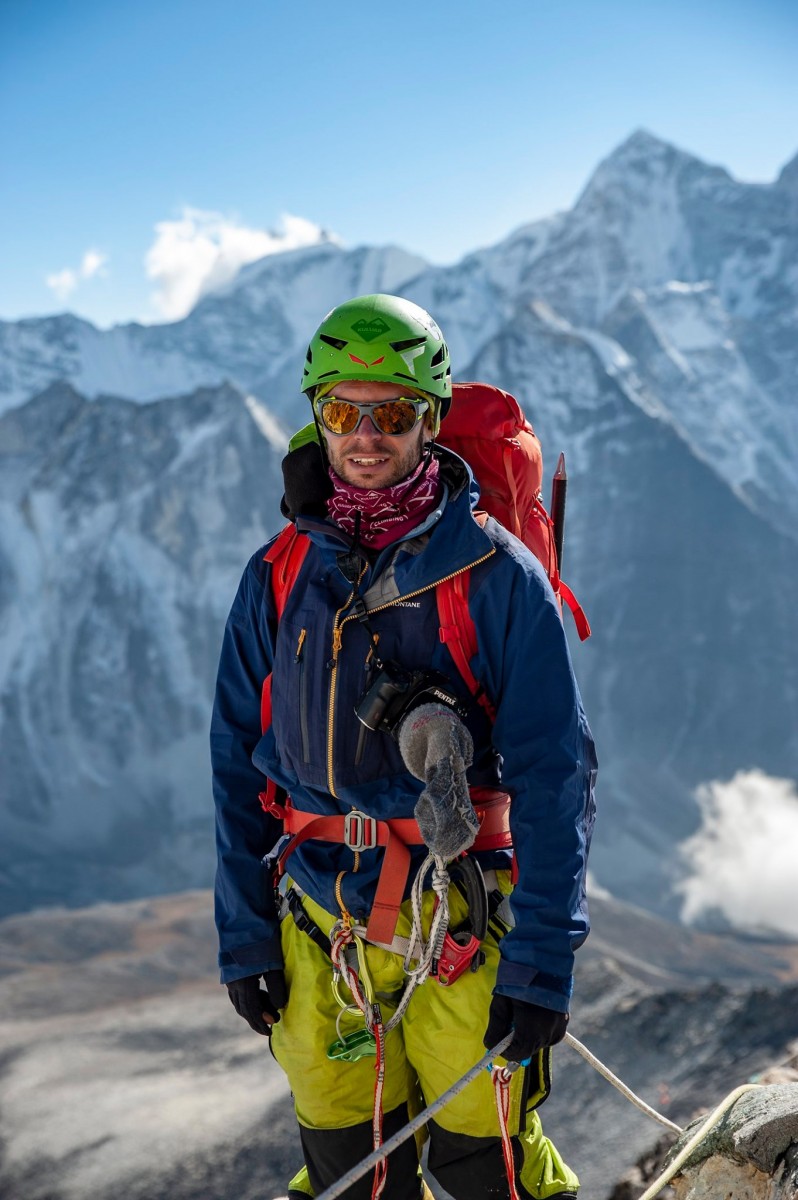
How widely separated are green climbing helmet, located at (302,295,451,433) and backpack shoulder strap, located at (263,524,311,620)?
0.66 meters

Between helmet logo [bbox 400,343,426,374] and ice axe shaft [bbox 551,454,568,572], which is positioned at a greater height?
helmet logo [bbox 400,343,426,374]

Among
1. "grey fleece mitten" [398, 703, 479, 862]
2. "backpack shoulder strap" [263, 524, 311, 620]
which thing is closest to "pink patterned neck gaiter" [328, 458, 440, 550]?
"backpack shoulder strap" [263, 524, 311, 620]

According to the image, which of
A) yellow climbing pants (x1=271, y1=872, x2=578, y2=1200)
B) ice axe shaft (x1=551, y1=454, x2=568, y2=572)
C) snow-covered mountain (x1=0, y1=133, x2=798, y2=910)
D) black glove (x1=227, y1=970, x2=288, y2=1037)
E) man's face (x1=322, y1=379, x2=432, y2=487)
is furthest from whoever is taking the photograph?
snow-covered mountain (x1=0, y1=133, x2=798, y2=910)

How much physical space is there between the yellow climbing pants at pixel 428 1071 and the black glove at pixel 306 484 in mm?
1695

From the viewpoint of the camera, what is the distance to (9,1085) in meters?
27.7

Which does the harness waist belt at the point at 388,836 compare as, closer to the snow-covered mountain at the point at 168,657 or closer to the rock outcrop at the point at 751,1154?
the rock outcrop at the point at 751,1154

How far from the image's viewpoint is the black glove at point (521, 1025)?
364 cm

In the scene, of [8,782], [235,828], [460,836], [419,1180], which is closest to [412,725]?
[460,836]

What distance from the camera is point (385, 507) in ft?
13.4

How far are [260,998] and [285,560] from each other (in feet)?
6.13

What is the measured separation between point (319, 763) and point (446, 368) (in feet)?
5.87

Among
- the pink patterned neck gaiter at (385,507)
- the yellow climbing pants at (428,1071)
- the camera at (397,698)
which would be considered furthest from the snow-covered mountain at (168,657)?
the camera at (397,698)

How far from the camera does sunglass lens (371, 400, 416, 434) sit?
4102mm

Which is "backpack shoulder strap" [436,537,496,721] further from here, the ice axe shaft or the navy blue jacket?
the ice axe shaft
